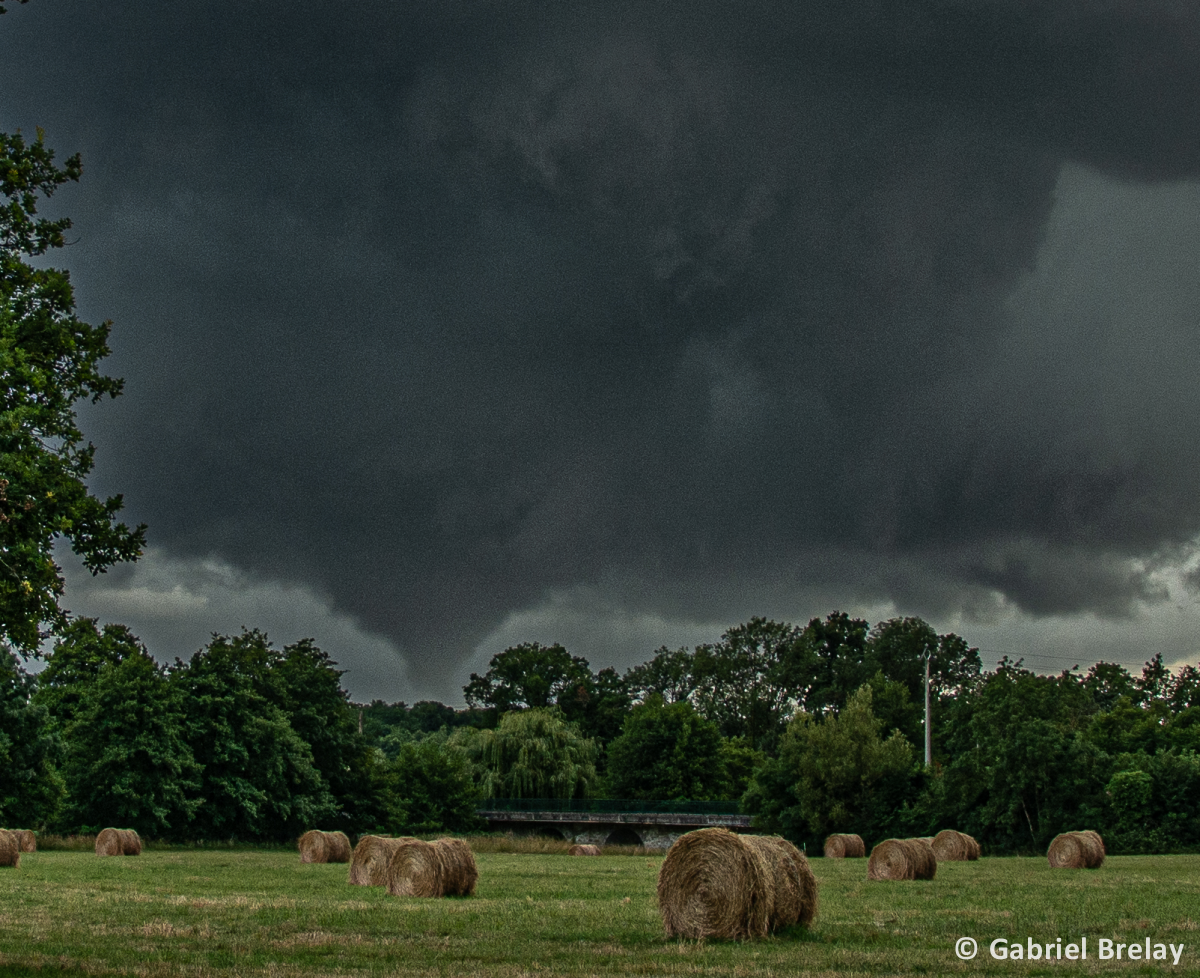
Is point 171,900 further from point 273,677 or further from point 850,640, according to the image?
point 850,640

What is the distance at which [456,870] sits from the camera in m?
25.1

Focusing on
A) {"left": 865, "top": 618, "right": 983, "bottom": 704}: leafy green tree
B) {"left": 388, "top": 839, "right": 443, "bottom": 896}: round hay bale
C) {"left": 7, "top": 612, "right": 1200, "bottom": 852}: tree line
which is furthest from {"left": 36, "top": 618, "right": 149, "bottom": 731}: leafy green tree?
{"left": 865, "top": 618, "right": 983, "bottom": 704}: leafy green tree

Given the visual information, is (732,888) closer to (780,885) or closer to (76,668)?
(780,885)

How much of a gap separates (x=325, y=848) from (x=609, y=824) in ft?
151

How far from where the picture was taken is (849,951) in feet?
46.0

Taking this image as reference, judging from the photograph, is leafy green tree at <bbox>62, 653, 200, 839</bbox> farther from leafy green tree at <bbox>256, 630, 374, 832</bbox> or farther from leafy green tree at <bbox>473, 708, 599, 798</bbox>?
leafy green tree at <bbox>473, 708, 599, 798</bbox>

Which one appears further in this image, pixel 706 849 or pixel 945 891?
pixel 945 891

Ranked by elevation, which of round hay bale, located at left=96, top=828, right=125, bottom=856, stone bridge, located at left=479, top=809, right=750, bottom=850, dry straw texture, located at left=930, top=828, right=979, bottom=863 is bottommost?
stone bridge, located at left=479, top=809, right=750, bottom=850

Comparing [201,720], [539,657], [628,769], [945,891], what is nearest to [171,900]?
[945,891]

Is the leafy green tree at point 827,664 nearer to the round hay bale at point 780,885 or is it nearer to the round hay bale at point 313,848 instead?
the round hay bale at point 313,848

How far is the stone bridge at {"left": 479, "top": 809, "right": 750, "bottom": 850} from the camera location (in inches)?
3425

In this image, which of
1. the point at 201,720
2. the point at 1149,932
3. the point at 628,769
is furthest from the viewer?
the point at 628,769

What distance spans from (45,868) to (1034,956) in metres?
30.6

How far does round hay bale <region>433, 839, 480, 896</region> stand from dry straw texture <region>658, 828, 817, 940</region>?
28.6 ft
